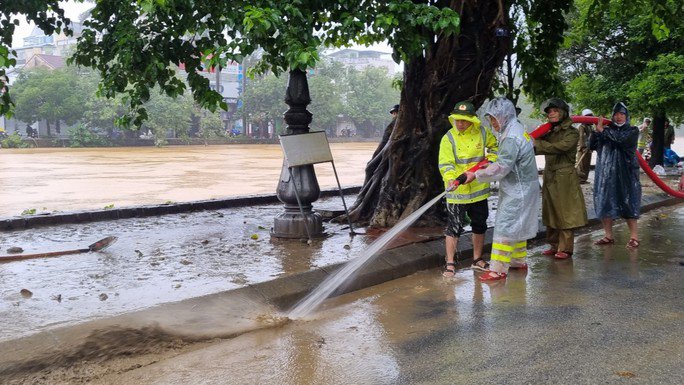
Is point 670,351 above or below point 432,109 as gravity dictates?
below

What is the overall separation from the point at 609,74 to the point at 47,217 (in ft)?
46.6

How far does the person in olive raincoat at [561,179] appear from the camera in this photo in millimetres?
7102

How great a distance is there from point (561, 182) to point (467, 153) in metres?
1.49

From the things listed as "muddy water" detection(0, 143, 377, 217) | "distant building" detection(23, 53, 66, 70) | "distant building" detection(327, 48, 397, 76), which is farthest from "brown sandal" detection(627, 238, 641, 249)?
"distant building" detection(327, 48, 397, 76)

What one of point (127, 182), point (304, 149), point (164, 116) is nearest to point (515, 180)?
point (304, 149)

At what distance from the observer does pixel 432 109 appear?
857 centimetres

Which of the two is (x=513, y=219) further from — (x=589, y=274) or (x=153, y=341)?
(x=153, y=341)

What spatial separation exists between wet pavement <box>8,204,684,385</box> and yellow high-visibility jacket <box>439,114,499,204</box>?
0.85 m

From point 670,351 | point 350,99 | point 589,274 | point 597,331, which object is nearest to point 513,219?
point 589,274

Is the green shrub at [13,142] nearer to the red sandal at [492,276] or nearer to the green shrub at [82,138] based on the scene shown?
the green shrub at [82,138]

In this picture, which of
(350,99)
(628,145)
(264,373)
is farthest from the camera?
(350,99)

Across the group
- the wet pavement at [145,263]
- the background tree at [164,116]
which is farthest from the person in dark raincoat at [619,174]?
the background tree at [164,116]

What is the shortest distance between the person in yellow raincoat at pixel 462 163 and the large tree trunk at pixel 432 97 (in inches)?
76.3

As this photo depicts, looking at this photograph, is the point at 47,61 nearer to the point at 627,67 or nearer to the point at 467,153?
the point at 627,67
